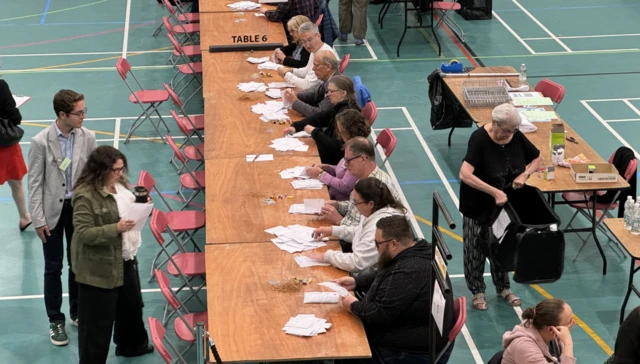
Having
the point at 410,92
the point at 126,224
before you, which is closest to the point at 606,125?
the point at 410,92

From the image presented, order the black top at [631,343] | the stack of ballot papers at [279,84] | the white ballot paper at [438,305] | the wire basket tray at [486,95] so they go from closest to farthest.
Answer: the white ballot paper at [438,305] → the black top at [631,343] → the wire basket tray at [486,95] → the stack of ballot papers at [279,84]

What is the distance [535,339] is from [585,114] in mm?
6965

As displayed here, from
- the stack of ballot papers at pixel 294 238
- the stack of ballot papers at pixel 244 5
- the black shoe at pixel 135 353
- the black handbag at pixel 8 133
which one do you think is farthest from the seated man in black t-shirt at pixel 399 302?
the stack of ballot papers at pixel 244 5

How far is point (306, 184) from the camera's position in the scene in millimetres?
8383

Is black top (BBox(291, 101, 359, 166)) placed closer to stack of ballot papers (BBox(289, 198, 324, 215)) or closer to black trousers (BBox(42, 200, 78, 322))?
stack of ballot papers (BBox(289, 198, 324, 215))

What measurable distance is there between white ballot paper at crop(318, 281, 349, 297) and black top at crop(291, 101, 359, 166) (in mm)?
2500

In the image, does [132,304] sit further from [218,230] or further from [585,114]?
[585,114]

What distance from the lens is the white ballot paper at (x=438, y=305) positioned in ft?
16.5

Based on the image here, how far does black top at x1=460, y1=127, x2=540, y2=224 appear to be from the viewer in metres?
7.95

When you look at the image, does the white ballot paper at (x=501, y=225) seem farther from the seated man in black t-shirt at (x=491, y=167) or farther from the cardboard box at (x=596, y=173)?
the cardboard box at (x=596, y=173)

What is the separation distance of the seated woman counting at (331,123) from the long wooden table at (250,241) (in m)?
0.15

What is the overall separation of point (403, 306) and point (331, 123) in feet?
11.1

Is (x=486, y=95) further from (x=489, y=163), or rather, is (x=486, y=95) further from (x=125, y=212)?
(x=125, y=212)

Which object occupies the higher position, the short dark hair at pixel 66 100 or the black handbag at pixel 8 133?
the short dark hair at pixel 66 100
